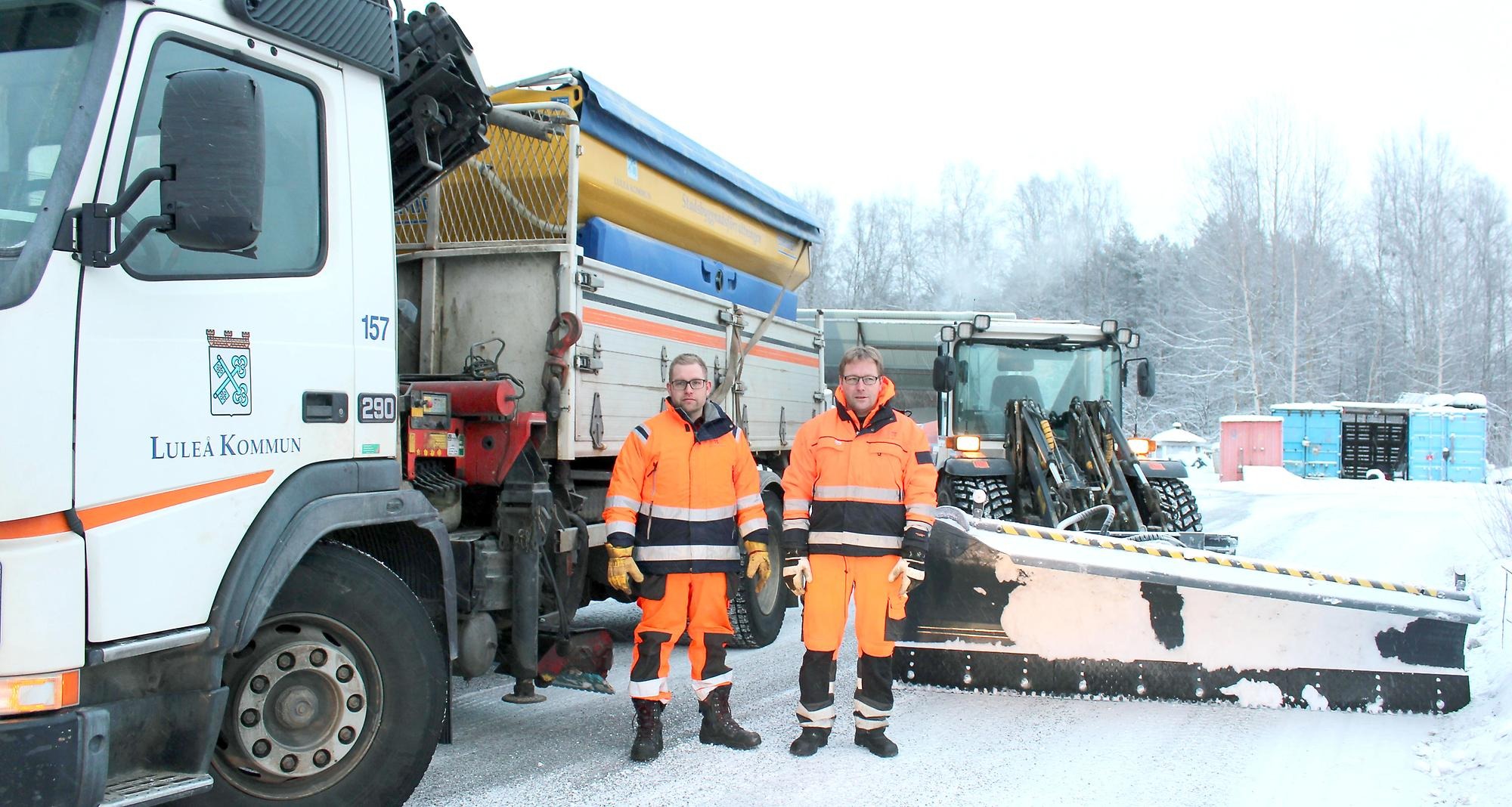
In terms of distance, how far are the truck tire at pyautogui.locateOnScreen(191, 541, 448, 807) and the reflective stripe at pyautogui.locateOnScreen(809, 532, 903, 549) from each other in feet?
5.71

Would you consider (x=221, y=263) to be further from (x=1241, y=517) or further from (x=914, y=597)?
(x=1241, y=517)

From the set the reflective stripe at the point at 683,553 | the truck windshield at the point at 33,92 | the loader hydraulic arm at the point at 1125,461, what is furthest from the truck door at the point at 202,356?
the loader hydraulic arm at the point at 1125,461

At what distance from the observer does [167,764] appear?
9.36 feet

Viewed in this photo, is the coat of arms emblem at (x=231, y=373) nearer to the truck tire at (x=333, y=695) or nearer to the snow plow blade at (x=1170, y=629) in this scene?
the truck tire at (x=333, y=695)

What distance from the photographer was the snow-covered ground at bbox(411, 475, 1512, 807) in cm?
398

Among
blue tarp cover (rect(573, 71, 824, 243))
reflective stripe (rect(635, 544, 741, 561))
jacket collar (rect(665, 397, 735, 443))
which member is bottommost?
reflective stripe (rect(635, 544, 741, 561))

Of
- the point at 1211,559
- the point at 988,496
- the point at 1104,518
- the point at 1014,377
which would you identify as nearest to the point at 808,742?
the point at 1211,559

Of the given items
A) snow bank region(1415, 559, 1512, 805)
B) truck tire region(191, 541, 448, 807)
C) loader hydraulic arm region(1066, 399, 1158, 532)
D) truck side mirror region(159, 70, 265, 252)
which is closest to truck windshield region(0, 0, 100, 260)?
truck side mirror region(159, 70, 265, 252)

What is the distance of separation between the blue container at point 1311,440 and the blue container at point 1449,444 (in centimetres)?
184

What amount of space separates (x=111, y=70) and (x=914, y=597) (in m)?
3.90

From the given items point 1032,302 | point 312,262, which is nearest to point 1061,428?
point 312,262

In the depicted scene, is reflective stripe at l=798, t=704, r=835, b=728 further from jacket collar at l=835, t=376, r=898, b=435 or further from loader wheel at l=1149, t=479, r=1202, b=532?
loader wheel at l=1149, t=479, r=1202, b=532

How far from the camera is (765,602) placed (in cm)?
704

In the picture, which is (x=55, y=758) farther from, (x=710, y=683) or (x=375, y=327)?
(x=710, y=683)
